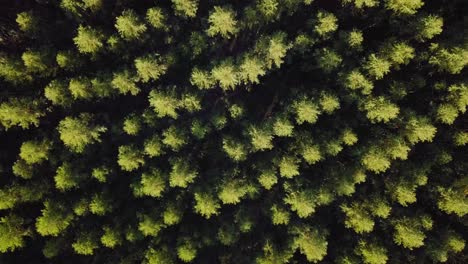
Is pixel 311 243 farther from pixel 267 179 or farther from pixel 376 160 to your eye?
pixel 376 160

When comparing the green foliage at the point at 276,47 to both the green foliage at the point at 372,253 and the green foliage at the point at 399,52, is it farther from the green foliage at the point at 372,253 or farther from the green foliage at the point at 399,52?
the green foliage at the point at 372,253

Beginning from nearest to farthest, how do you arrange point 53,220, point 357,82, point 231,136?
1. point 53,220
2. point 357,82
3. point 231,136

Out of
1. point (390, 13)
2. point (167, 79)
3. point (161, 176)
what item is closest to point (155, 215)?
point (161, 176)

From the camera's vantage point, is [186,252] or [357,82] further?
[357,82]

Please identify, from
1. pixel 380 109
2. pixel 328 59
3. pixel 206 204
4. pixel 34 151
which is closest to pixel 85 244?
pixel 34 151

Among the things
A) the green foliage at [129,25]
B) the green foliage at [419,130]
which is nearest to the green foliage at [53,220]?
the green foliage at [129,25]

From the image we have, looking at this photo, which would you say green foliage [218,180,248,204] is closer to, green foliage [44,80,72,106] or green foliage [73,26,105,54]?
green foliage [44,80,72,106]

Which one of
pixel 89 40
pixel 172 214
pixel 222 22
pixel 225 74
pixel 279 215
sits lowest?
pixel 279 215

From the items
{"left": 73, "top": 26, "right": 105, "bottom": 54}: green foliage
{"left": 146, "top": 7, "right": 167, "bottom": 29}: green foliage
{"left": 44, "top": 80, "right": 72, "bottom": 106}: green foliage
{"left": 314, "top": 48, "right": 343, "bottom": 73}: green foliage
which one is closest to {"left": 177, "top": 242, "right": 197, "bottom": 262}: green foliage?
{"left": 44, "top": 80, "right": 72, "bottom": 106}: green foliage
